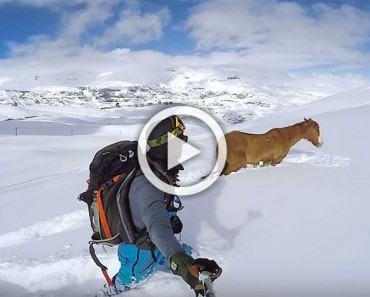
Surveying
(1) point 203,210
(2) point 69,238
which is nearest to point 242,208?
(1) point 203,210

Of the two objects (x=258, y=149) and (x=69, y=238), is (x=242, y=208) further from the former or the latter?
(x=69, y=238)

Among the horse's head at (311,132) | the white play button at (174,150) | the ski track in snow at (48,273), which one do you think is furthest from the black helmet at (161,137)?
the horse's head at (311,132)

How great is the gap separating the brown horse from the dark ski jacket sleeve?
4.81m

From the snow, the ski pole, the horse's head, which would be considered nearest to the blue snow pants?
the snow

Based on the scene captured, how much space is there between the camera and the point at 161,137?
9.23ft

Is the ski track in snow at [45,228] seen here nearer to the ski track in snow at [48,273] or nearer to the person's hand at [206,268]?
the ski track in snow at [48,273]

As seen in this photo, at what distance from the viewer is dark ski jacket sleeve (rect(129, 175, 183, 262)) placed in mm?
2314

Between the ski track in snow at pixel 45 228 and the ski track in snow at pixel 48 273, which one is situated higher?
the ski track in snow at pixel 45 228

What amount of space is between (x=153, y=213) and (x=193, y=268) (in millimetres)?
419

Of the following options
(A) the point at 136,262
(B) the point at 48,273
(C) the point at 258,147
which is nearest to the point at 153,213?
(A) the point at 136,262

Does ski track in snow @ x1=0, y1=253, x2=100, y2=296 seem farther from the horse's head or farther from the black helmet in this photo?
the horse's head

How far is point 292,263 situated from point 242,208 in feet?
5.55

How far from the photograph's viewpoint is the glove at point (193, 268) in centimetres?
216

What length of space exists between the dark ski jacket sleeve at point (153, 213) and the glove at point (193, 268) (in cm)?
6
